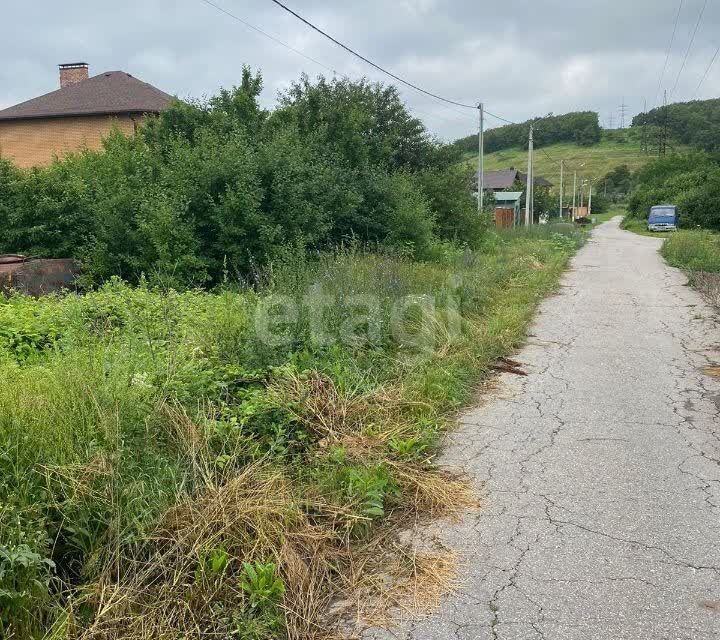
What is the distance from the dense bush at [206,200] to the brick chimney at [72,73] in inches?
798

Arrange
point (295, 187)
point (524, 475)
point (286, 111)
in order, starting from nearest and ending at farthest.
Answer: point (524, 475)
point (295, 187)
point (286, 111)

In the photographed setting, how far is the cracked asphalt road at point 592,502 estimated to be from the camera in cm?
312

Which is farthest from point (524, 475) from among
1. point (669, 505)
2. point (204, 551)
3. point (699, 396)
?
point (699, 396)

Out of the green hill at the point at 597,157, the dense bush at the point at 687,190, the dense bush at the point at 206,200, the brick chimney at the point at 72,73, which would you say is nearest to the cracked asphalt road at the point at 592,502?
the dense bush at the point at 206,200

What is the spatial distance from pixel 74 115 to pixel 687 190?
1711 inches

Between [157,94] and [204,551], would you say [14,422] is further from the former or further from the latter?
[157,94]

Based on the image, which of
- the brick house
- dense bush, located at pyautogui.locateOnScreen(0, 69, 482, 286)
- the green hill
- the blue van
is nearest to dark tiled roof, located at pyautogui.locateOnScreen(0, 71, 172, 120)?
the brick house

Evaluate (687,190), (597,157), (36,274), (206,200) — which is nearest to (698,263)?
(206,200)

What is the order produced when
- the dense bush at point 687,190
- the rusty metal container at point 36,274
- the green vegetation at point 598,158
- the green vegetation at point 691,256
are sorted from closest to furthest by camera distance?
the rusty metal container at point 36,274
the green vegetation at point 691,256
the dense bush at point 687,190
the green vegetation at point 598,158

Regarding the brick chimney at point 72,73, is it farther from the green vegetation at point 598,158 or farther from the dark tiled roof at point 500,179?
the green vegetation at point 598,158

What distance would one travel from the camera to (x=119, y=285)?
9055 millimetres

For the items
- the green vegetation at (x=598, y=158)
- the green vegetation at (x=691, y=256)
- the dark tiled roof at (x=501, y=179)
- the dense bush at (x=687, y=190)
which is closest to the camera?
the green vegetation at (x=691, y=256)

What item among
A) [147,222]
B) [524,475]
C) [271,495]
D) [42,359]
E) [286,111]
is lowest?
[524,475]

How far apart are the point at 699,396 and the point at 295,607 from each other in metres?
5.09
